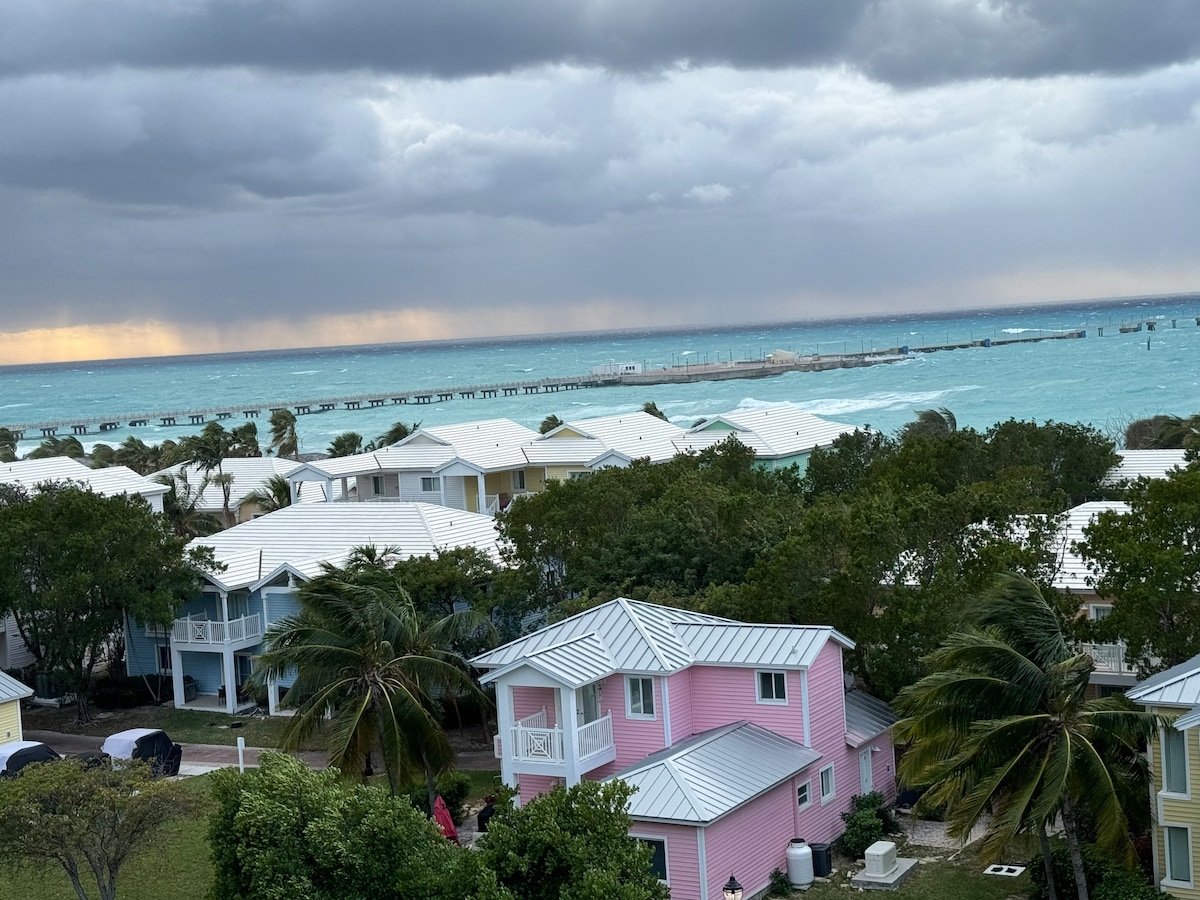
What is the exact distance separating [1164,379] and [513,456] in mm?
119922

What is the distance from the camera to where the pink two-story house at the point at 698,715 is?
25.2 meters

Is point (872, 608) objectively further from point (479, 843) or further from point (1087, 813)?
point (479, 843)

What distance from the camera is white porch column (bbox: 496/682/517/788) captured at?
26422 mm

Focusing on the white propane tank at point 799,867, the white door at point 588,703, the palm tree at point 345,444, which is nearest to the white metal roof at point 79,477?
the palm tree at point 345,444

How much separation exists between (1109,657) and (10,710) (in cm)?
2616

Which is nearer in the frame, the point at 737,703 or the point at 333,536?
the point at 737,703

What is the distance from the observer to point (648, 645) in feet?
87.9

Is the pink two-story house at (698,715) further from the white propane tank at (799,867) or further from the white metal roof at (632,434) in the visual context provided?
the white metal roof at (632,434)

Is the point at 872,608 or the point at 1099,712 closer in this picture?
the point at 1099,712

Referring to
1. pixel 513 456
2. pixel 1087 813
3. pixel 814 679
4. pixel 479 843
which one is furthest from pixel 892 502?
pixel 513 456

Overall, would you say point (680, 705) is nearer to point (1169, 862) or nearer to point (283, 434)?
point (1169, 862)

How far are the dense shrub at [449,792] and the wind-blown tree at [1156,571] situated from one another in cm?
1322

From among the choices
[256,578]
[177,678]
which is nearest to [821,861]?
[256,578]

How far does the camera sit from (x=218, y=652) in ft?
135
